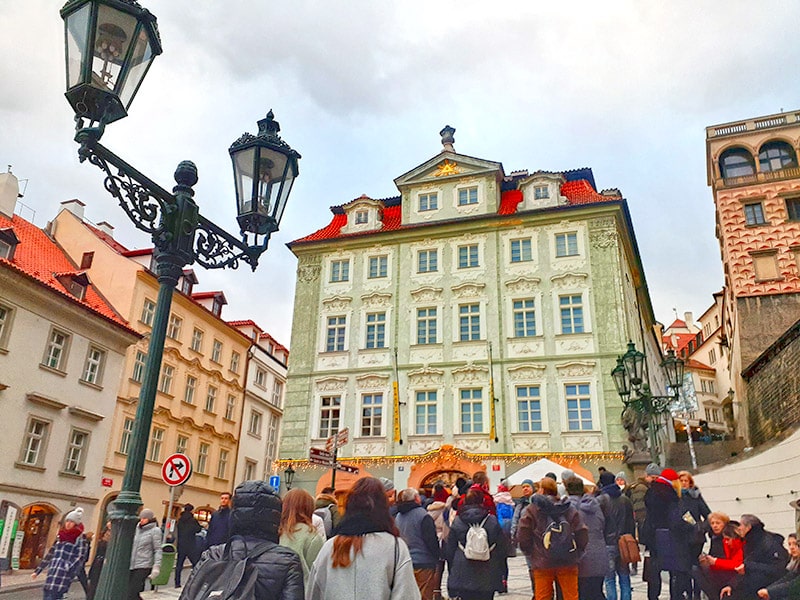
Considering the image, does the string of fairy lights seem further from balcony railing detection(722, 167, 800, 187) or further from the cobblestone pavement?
balcony railing detection(722, 167, 800, 187)

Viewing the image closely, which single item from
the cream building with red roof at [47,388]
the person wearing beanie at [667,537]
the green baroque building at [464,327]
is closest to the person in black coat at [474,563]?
the person wearing beanie at [667,537]

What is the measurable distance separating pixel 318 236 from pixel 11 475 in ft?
53.2

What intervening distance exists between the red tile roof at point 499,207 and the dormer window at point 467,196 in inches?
49.5

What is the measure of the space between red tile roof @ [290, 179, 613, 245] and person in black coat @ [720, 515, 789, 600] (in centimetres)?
2133

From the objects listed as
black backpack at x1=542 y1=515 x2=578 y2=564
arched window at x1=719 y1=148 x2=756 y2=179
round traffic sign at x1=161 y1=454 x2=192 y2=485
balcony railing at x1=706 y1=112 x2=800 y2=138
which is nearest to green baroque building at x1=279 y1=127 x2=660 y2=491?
arched window at x1=719 y1=148 x2=756 y2=179

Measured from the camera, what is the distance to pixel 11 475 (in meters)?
22.0

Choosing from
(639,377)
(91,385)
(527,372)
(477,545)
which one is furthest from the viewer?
(91,385)

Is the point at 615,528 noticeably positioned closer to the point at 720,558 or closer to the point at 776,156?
the point at 720,558

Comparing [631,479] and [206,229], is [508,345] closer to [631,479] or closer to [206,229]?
[631,479]

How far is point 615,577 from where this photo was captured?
8539 mm

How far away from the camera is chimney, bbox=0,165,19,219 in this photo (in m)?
27.6

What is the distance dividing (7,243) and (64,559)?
1797 cm

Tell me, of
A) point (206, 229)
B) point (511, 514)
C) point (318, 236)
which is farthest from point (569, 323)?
point (206, 229)

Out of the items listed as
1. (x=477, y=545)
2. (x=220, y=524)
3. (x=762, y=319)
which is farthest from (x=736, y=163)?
(x=477, y=545)
